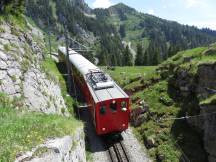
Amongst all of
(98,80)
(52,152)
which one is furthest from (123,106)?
(52,152)

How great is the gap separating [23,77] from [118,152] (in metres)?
9.98

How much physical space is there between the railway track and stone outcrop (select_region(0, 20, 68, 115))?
586cm

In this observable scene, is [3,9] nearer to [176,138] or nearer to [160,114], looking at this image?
[160,114]

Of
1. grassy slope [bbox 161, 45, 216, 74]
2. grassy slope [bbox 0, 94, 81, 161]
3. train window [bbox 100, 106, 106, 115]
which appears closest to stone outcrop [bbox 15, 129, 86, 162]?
grassy slope [bbox 0, 94, 81, 161]

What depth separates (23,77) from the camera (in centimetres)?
2416

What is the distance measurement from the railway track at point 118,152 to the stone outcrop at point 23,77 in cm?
586

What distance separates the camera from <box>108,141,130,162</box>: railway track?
78.8ft

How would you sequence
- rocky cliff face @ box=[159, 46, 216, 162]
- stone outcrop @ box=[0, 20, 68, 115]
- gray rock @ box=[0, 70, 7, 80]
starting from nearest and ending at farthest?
gray rock @ box=[0, 70, 7, 80], stone outcrop @ box=[0, 20, 68, 115], rocky cliff face @ box=[159, 46, 216, 162]

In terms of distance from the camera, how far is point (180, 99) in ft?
104

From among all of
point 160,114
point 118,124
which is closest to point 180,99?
point 160,114

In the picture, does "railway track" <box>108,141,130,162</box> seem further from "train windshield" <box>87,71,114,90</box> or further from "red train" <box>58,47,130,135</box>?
"train windshield" <box>87,71,114,90</box>

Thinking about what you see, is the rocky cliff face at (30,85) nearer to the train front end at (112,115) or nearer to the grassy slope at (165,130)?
the train front end at (112,115)

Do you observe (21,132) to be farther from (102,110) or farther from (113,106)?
(113,106)

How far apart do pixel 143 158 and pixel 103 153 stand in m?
3.40
